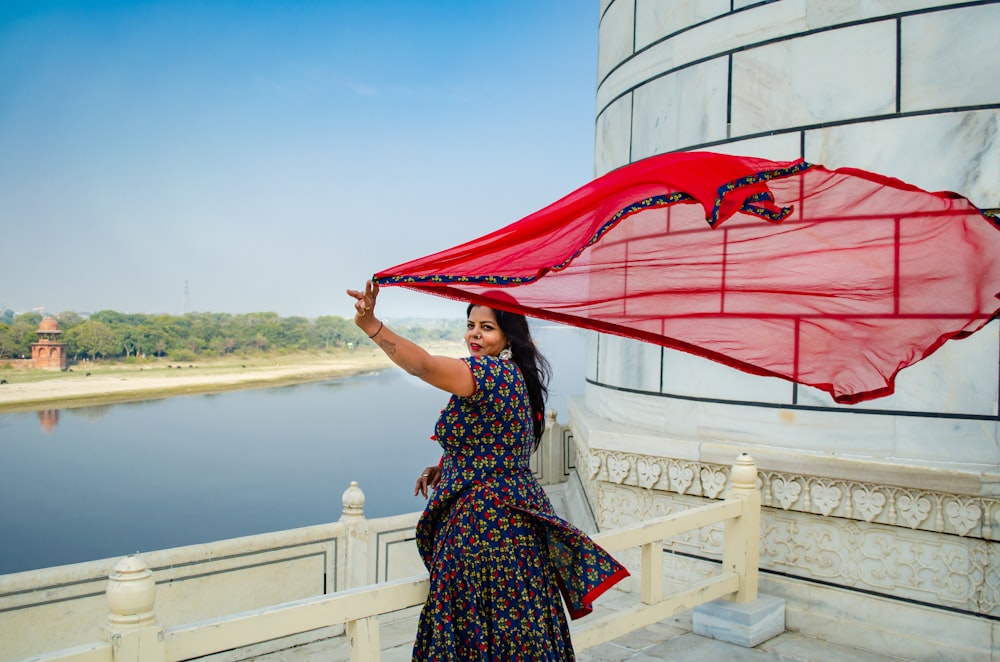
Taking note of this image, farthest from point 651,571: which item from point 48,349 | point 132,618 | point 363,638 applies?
point 48,349

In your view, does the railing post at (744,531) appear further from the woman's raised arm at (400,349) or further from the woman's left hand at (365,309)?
the woman's left hand at (365,309)

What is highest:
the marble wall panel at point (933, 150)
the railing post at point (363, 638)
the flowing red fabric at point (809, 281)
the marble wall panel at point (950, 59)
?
the marble wall panel at point (950, 59)

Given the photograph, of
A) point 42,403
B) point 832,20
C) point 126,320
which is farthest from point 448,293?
point 126,320

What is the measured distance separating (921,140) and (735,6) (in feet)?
3.69

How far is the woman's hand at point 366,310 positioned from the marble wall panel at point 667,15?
2937 millimetres

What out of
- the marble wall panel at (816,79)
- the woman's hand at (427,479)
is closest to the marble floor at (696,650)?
the woman's hand at (427,479)

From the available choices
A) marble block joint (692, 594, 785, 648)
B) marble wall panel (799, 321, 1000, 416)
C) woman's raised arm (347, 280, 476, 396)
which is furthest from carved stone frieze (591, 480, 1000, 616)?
woman's raised arm (347, 280, 476, 396)

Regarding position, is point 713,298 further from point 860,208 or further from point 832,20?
point 832,20

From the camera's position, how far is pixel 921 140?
126 inches

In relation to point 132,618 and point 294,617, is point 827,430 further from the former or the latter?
point 132,618

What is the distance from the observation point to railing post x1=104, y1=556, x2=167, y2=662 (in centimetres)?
153

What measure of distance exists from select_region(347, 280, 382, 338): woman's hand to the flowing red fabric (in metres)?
Result: 0.59

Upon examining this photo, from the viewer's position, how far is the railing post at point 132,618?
1.53 metres

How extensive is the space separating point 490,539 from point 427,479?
0.37m
